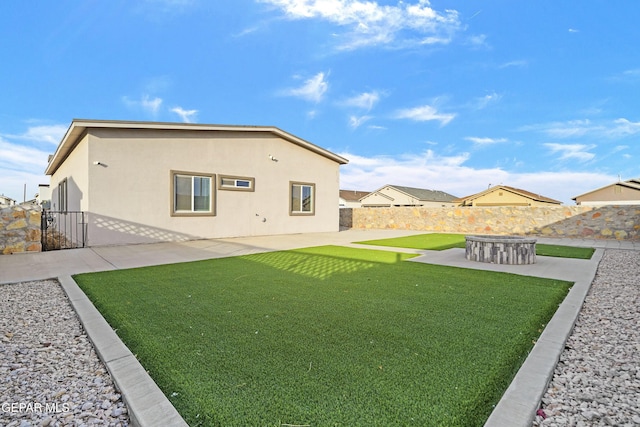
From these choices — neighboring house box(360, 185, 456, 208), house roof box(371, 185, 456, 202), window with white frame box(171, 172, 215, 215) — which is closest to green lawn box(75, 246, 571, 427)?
window with white frame box(171, 172, 215, 215)

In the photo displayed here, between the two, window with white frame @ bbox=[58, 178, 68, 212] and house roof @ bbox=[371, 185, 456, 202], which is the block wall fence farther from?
house roof @ bbox=[371, 185, 456, 202]

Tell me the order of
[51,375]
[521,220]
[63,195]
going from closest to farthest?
[51,375], [63,195], [521,220]

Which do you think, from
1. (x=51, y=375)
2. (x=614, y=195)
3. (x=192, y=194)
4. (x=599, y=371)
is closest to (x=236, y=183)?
(x=192, y=194)

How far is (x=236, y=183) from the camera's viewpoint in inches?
494

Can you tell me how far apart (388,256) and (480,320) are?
15.8ft

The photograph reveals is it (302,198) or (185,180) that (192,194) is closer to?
(185,180)

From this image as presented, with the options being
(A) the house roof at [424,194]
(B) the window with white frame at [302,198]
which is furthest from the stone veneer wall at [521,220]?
(A) the house roof at [424,194]

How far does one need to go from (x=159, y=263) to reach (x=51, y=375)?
16.0 ft

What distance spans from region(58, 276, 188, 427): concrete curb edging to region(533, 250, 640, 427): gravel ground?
86.3 inches

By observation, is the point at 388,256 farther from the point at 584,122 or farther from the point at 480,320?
the point at 584,122

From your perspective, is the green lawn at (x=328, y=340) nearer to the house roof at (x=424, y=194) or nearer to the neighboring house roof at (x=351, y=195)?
the house roof at (x=424, y=194)

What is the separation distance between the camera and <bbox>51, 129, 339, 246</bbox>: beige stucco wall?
9602 millimetres

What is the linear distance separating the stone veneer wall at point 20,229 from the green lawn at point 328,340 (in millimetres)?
4275

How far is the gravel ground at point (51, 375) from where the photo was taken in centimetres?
191
